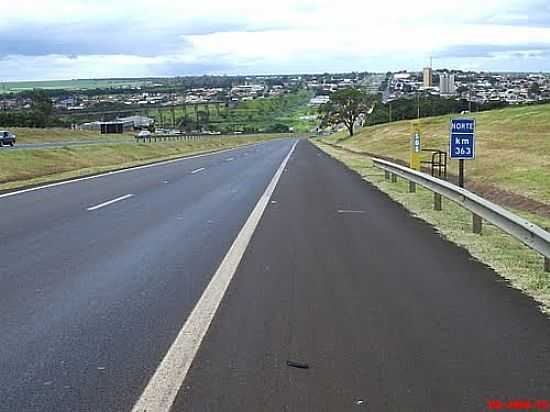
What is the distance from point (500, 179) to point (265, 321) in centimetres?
2119

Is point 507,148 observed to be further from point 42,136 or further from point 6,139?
point 42,136

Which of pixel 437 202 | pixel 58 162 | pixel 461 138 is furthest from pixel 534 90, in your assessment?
pixel 437 202

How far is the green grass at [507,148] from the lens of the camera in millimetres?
25297

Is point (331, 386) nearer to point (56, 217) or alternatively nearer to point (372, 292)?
point (372, 292)

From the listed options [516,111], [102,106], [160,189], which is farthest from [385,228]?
[102,106]

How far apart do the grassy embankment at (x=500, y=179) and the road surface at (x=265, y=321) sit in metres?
0.42

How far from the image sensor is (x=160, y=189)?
2316cm

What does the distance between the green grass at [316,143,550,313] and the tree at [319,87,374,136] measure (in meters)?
96.5

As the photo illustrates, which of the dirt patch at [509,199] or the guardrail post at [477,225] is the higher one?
the guardrail post at [477,225]

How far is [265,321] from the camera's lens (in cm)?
728

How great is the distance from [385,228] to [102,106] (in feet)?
540

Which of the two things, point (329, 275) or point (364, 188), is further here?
point (364, 188)

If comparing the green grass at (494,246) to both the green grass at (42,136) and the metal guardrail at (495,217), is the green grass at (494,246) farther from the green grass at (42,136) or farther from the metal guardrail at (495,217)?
the green grass at (42,136)

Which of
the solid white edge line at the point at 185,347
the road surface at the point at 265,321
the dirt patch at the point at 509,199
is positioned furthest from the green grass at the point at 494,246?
the solid white edge line at the point at 185,347
